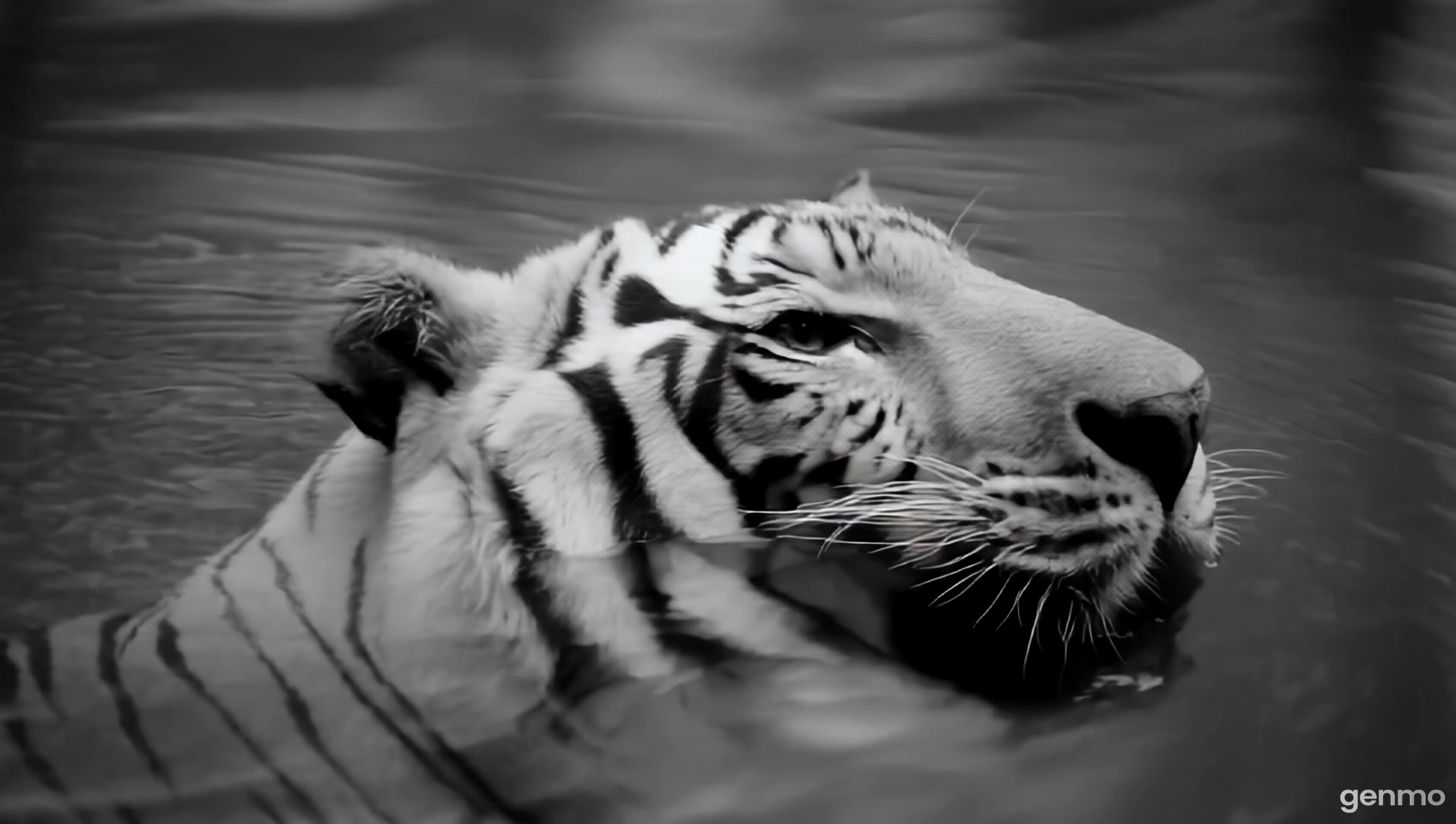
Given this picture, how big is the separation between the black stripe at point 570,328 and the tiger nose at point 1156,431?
0.91 ft

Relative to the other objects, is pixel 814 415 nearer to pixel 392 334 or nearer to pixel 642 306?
pixel 642 306

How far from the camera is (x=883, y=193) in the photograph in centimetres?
103

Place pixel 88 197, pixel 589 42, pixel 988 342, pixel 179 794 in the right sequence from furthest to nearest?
pixel 589 42, pixel 88 197, pixel 988 342, pixel 179 794

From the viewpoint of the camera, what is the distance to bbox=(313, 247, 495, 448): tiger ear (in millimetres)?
695

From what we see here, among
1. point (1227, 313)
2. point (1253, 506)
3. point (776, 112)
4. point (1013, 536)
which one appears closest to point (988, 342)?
point (1013, 536)

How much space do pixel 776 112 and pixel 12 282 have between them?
586mm

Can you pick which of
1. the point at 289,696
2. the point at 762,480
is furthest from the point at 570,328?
the point at 289,696

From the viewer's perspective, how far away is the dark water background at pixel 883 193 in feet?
2.31

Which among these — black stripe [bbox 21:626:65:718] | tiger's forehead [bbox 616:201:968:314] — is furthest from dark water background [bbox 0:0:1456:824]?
tiger's forehead [bbox 616:201:968:314]

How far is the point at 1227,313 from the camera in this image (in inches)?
39.1

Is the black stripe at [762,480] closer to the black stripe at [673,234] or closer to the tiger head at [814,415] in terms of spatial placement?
the tiger head at [814,415]

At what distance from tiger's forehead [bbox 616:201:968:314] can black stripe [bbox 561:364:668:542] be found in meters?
0.07

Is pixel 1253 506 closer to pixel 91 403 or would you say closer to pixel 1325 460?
pixel 1325 460

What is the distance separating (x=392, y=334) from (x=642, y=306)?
14cm
